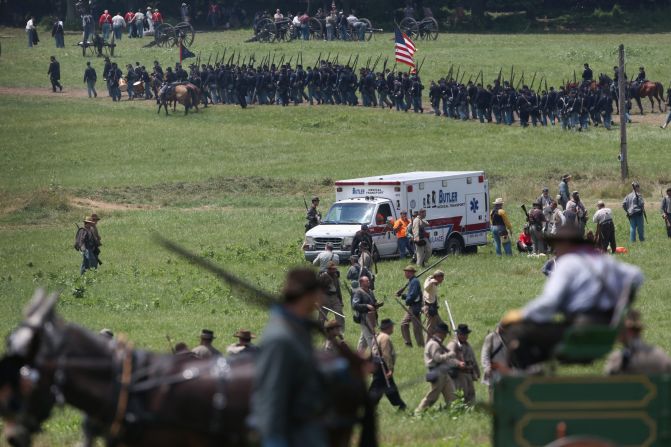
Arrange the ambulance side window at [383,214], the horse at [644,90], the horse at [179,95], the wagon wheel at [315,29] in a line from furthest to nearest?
the wagon wheel at [315,29] → the horse at [179,95] → the horse at [644,90] → the ambulance side window at [383,214]

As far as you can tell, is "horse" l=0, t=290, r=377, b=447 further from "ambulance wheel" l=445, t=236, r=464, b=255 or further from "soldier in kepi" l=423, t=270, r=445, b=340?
"ambulance wheel" l=445, t=236, r=464, b=255

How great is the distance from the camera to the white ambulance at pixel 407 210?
3241cm

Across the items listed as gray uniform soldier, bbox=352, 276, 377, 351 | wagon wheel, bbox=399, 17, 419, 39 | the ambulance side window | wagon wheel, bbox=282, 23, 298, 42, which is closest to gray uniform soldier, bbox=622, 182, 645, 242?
the ambulance side window

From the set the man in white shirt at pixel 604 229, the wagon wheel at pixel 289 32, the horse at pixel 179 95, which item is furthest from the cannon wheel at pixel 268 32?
the man in white shirt at pixel 604 229

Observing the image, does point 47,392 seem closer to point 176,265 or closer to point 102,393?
point 102,393

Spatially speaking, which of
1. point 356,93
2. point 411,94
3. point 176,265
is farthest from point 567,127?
point 176,265

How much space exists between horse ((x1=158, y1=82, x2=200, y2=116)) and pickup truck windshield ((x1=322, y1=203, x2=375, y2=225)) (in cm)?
2509

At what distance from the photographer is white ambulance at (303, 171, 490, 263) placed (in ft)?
106

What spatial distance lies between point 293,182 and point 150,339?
2281 cm

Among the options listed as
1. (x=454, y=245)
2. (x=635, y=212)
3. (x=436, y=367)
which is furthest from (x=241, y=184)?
(x=436, y=367)

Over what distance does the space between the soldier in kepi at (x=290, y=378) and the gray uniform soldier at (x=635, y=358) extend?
86.3 inches

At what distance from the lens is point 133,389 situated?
8.27 m

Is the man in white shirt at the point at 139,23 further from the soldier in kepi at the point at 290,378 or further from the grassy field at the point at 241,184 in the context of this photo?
the soldier in kepi at the point at 290,378

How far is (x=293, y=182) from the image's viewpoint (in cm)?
4484
